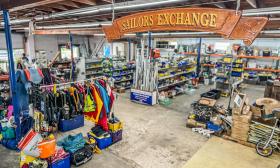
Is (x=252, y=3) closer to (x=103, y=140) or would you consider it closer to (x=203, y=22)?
(x=203, y=22)

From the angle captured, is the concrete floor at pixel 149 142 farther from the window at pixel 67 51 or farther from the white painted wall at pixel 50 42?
the window at pixel 67 51

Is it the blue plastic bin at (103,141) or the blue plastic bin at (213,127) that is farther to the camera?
the blue plastic bin at (213,127)

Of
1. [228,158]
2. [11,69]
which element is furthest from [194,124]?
[11,69]

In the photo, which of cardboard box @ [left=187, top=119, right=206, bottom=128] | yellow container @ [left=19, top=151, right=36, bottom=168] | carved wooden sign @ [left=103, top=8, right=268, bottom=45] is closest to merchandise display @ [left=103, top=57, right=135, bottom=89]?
cardboard box @ [left=187, top=119, right=206, bottom=128]

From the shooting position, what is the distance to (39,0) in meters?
3.13

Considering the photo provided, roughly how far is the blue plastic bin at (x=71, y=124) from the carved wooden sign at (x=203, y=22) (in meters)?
3.99

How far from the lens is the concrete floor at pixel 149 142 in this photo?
4.45 metres

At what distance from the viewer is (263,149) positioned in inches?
191

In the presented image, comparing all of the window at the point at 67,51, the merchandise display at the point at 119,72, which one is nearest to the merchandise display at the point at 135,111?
the merchandise display at the point at 119,72

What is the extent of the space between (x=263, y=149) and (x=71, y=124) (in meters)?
5.34

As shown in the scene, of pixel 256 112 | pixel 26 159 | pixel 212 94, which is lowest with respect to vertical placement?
pixel 26 159

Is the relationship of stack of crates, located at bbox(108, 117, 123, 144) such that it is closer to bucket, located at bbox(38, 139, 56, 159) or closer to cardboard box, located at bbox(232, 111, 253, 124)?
bucket, located at bbox(38, 139, 56, 159)

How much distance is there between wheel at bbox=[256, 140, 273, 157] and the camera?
477cm

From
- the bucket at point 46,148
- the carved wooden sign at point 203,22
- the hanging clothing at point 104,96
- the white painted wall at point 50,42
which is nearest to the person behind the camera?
the carved wooden sign at point 203,22
